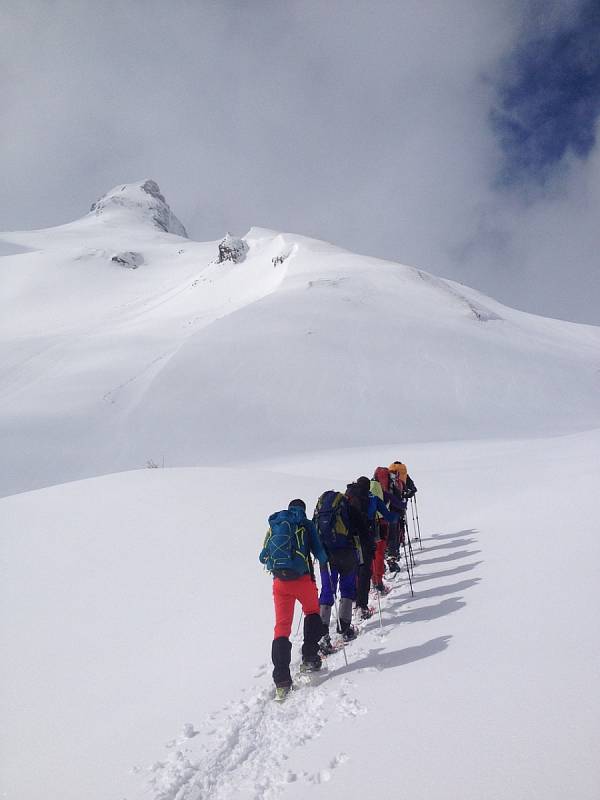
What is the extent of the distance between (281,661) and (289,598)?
583 millimetres

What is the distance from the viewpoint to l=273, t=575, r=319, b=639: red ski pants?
4836mm

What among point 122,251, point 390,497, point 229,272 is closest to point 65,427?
point 390,497

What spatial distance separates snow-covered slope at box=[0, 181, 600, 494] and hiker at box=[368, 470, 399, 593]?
16629 millimetres

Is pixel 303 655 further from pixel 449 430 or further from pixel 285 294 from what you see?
pixel 285 294

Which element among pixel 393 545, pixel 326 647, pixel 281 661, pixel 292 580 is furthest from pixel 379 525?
pixel 281 661

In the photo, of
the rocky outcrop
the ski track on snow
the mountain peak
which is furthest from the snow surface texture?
the mountain peak

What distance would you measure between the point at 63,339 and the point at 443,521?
39888 mm

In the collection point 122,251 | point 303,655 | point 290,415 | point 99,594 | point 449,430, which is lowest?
point 303,655

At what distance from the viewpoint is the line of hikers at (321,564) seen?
16.1 feet

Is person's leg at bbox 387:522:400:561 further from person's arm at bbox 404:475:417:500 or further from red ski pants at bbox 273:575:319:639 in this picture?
red ski pants at bbox 273:575:319:639

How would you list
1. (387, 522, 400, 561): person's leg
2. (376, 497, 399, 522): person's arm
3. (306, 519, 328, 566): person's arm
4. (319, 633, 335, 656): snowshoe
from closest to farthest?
(306, 519, 328, 566): person's arm, (319, 633, 335, 656): snowshoe, (376, 497, 399, 522): person's arm, (387, 522, 400, 561): person's leg

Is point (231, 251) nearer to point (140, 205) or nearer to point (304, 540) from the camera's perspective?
point (304, 540)

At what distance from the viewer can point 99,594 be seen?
6.89 meters

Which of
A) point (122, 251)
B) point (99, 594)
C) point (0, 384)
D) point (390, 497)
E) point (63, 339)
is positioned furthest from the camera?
point (122, 251)
